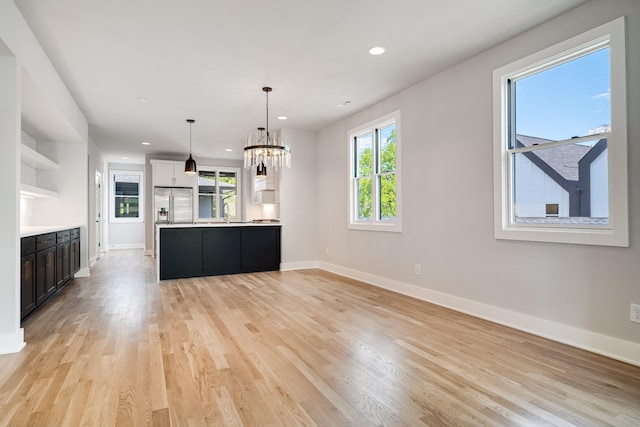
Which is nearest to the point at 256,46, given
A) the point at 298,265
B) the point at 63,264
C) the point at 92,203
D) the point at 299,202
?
the point at 299,202

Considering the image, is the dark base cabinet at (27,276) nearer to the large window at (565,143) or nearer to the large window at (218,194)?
the large window at (565,143)

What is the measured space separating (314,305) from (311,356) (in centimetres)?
149

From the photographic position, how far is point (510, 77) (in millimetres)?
3441

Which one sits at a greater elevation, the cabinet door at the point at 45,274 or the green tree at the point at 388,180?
the green tree at the point at 388,180

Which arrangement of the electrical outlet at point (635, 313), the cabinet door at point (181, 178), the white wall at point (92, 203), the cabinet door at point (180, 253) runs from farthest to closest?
the cabinet door at point (181, 178) → the white wall at point (92, 203) → the cabinet door at point (180, 253) → the electrical outlet at point (635, 313)

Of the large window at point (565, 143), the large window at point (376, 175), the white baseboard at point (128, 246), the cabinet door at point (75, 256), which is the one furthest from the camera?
the white baseboard at point (128, 246)

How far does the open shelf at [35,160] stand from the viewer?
4.28 meters

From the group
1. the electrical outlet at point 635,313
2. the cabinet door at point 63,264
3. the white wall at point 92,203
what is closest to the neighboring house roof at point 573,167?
the electrical outlet at point 635,313

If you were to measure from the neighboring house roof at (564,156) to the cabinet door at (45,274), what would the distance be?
5276mm

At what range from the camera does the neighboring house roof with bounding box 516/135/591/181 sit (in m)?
2.96

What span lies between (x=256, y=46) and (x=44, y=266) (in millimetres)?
3504

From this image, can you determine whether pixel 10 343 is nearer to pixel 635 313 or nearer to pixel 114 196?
pixel 635 313

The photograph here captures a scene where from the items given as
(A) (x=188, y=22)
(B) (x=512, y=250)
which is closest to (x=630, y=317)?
(B) (x=512, y=250)

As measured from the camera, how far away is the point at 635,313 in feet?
8.30
